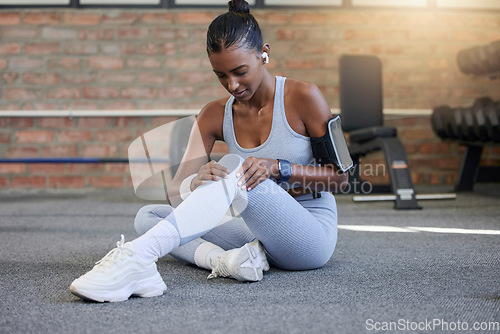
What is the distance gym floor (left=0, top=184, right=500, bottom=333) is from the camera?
41.7 inches

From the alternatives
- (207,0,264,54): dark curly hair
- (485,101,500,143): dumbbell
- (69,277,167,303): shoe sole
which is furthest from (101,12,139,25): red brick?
(69,277,167,303): shoe sole

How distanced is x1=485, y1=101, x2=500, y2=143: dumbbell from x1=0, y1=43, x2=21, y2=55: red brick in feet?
11.9

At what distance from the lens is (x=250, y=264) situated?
1401mm

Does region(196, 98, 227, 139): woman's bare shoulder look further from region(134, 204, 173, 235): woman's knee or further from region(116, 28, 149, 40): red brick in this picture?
region(116, 28, 149, 40): red brick

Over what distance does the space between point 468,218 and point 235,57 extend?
1966mm

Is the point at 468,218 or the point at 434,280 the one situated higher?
the point at 434,280

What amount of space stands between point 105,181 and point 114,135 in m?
0.40

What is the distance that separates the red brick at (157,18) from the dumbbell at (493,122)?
8.40 feet

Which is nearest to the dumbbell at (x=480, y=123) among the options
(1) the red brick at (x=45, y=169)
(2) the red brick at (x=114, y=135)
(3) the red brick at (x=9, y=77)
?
(2) the red brick at (x=114, y=135)

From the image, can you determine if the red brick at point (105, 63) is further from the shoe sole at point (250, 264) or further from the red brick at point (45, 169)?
the shoe sole at point (250, 264)

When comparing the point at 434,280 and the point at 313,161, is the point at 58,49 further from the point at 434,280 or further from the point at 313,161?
the point at 434,280

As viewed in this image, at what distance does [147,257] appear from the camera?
3.94ft

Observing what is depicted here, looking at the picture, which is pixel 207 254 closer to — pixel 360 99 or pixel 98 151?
pixel 360 99

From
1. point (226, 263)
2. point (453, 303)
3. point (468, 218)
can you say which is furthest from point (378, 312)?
point (468, 218)
